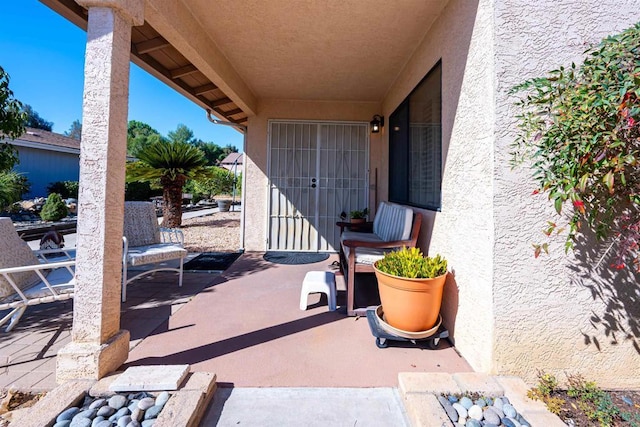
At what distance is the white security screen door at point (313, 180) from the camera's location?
573 centimetres

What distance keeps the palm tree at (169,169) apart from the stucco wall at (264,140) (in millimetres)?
3156

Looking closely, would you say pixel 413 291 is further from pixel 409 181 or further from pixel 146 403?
pixel 409 181

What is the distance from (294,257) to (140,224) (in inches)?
100

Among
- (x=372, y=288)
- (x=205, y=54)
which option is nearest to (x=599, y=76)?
(x=372, y=288)

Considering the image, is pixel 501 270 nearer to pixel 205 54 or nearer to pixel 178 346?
pixel 178 346

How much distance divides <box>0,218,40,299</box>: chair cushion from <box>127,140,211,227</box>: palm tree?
18.0 feet

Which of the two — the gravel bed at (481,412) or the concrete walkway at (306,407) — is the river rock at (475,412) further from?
the concrete walkway at (306,407)

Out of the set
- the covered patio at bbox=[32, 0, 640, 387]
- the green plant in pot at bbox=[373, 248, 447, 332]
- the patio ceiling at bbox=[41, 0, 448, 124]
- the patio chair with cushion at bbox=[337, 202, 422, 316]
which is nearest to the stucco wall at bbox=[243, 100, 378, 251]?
the patio ceiling at bbox=[41, 0, 448, 124]

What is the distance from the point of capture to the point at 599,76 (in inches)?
54.3

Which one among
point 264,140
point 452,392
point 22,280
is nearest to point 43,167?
point 264,140

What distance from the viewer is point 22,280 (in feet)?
8.04

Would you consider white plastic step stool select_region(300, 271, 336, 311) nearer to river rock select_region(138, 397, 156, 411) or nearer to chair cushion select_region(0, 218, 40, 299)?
river rock select_region(138, 397, 156, 411)

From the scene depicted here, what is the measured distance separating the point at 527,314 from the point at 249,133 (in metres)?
5.22

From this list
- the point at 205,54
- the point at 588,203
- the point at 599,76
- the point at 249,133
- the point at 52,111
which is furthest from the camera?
the point at 52,111
